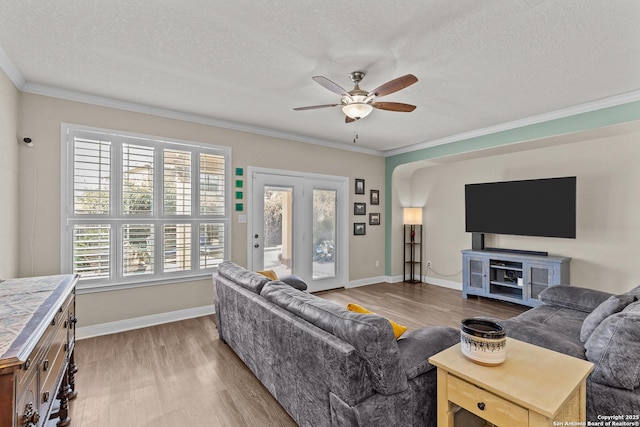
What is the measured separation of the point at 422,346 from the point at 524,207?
3899mm

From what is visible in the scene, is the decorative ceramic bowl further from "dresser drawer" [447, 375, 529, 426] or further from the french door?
Result: the french door

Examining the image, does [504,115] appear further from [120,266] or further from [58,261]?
[58,261]

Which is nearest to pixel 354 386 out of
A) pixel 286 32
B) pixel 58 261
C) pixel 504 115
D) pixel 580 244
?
pixel 286 32

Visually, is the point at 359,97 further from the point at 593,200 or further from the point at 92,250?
the point at 593,200

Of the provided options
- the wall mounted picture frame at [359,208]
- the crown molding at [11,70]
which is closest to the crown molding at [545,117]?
the wall mounted picture frame at [359,208]

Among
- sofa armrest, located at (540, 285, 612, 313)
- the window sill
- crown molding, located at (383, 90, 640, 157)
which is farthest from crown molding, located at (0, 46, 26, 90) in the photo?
crown molding, located at (383, 90, 640, 157)

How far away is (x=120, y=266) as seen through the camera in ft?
11.7

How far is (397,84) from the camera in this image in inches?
93.9

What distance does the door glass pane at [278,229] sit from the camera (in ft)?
15.5

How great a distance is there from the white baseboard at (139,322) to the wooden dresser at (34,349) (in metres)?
1.25

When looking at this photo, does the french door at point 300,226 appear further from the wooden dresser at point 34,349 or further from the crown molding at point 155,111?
the wooden dresser at point 34,349

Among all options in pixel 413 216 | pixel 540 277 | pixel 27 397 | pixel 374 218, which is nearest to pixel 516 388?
pixel 27 397

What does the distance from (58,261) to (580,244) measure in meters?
6.56

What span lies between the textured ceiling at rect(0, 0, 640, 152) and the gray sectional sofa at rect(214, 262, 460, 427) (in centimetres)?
192
